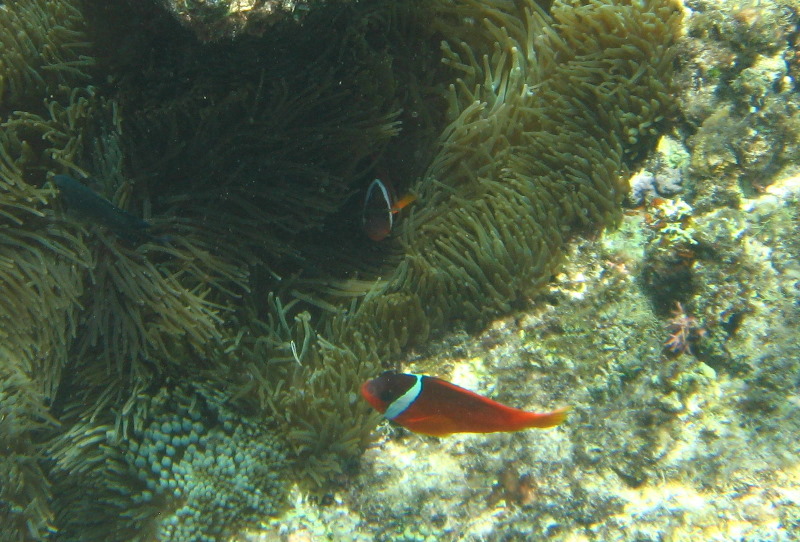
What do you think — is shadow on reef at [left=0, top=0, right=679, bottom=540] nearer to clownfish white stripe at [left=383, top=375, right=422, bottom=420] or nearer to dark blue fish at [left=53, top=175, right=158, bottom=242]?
dark blue fish at [left=53, top=175, right=158, bottom=242]

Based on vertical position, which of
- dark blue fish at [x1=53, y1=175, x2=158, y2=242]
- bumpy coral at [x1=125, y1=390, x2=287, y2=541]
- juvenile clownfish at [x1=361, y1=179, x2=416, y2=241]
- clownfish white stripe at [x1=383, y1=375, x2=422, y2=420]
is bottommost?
bumpy coral at [x1=125, y1=390, x2=287, y2=541]

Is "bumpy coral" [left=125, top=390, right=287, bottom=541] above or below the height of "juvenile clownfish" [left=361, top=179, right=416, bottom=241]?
below

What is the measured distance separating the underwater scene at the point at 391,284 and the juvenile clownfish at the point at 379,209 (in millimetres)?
26

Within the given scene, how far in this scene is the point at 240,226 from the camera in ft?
8.05

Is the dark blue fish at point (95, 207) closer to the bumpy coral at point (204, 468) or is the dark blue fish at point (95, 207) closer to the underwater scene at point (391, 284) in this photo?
the underwater scene at point (391, 284)

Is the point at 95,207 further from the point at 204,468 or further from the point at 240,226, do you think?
the point at 204,468

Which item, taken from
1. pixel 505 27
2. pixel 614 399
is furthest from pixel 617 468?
pixel 505 27

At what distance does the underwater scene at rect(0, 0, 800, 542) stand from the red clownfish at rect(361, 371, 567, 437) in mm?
16

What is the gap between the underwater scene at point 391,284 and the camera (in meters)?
2.25

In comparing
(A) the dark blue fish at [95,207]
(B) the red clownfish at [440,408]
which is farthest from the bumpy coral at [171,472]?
(A) the dark blue fish at [95,207]

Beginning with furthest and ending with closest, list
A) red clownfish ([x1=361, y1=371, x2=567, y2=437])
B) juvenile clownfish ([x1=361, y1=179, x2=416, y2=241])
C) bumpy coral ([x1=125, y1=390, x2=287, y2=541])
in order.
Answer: juvenile clownfish ([x1=361, y1=179, x2=416, y2=241]) → bumpy coral ([x1=125, y1=390, x2=287, y2=541]) → red clownfish ([x1=361, y1=371, x2=567, y2=437])

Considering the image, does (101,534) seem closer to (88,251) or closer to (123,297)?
(123,297)

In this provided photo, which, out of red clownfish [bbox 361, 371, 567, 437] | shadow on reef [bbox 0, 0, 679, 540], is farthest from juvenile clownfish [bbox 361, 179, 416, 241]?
red clownfish [bbox 361, 371, 567, 437]

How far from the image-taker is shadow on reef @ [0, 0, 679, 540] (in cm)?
224
